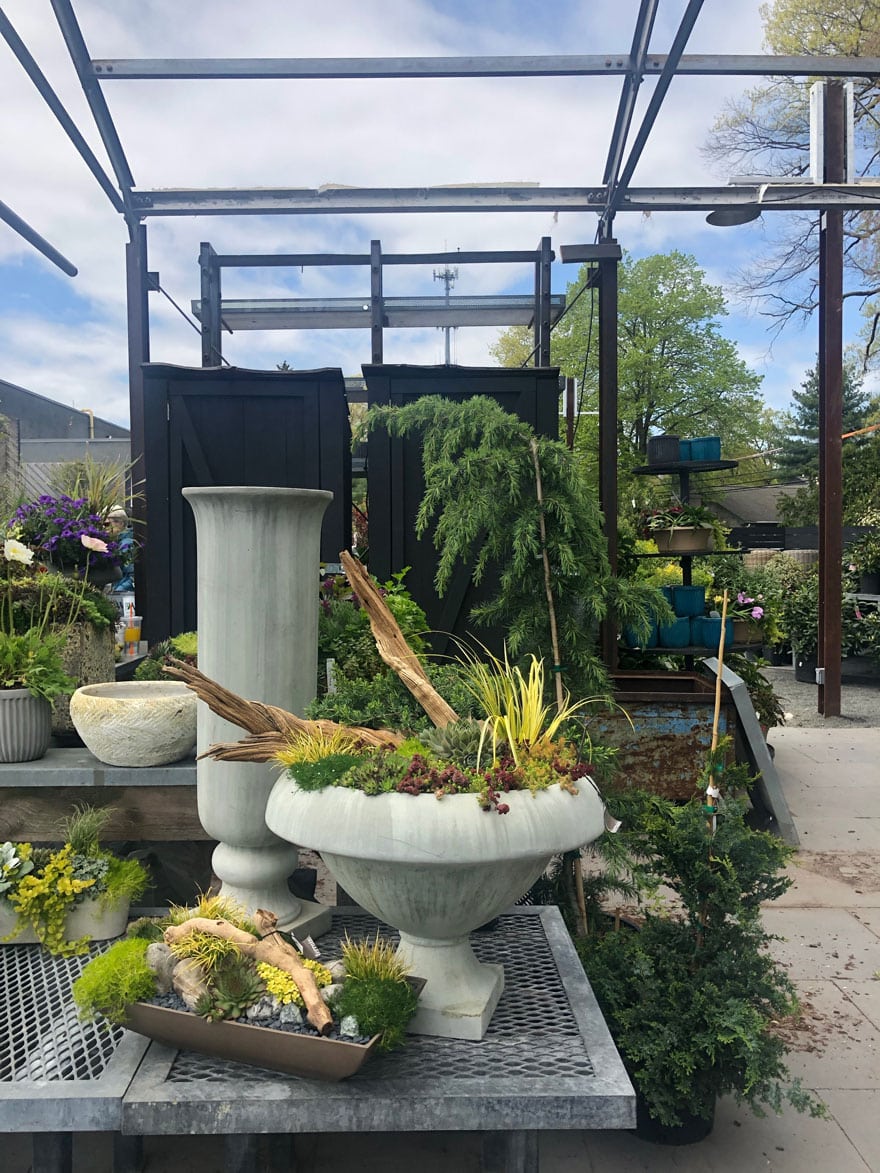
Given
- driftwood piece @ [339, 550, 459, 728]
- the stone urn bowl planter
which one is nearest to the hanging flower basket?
driftwood piece @ [339, 550, 459, 728]

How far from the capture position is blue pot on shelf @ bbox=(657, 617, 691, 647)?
18.8 ft

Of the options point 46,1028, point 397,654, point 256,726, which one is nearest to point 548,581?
point 397,654

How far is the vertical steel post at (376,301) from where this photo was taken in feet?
25.1

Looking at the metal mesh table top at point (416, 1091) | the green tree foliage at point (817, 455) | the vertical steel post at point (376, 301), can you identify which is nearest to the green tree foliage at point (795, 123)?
the green tree foliage at point (817, 455)

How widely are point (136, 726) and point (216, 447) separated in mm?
3257

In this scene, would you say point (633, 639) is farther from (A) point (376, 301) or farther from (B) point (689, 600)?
(A) point (376, 301)

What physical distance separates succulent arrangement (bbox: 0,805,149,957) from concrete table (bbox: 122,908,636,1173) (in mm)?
725

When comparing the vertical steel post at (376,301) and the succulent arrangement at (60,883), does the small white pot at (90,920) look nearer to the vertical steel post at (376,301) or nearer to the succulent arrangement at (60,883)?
the succulent arrangement at (60,883)

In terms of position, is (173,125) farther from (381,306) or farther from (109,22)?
(381,306)

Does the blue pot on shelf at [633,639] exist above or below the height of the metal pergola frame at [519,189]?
below

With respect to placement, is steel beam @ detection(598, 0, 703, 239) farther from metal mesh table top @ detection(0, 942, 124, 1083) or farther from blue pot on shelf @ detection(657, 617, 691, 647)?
metal mesh table top @ detection(0, 942, 124, 1083)

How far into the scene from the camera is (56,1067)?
192 centimetres

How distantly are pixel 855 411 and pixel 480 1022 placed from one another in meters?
31.0

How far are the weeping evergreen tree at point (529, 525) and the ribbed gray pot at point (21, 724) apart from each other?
144 cm
